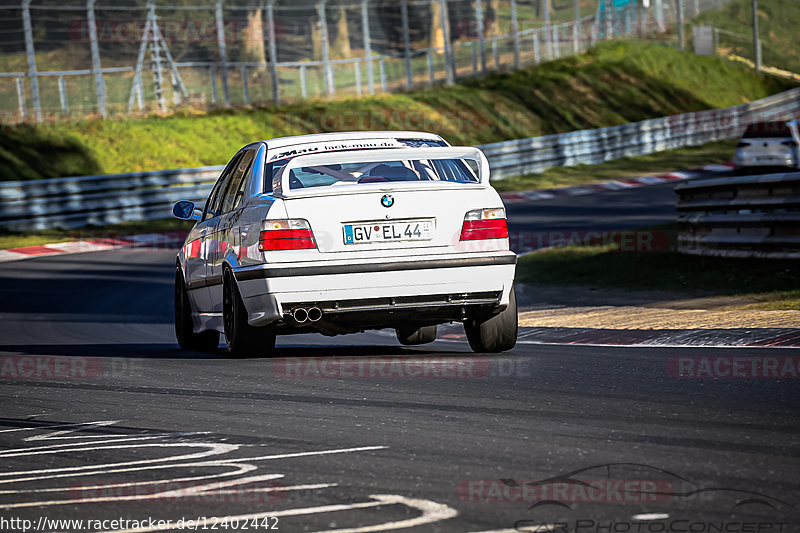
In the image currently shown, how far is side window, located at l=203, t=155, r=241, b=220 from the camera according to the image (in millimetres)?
10539

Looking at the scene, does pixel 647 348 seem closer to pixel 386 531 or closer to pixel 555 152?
pixel 386 531

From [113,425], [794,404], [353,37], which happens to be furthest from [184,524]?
[353,37]

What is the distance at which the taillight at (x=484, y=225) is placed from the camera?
881 cm

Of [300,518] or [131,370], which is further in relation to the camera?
[131,370]

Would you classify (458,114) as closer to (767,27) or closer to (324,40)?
(324,40)

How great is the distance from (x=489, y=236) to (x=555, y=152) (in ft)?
91.0

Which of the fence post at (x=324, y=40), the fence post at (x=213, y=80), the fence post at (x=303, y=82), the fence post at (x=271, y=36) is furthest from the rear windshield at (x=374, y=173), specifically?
the fence post at (x=303, y=82)

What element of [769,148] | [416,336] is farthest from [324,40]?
[416,336]

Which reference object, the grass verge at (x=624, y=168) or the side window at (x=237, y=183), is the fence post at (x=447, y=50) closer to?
the grass verge at (x=624, y=168)

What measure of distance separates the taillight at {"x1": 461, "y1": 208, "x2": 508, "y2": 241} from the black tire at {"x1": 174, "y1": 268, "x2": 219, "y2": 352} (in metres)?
3.05

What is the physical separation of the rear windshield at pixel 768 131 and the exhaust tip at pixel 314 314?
75.3 ft

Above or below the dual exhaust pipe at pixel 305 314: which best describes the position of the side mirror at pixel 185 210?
above

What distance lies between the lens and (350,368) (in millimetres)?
8734

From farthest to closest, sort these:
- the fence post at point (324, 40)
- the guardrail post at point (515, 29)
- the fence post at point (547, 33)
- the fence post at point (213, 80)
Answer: the fence post at point (547, 33), the guardrail post at point (515, 29), the fence post at point (324, 40), the fence post at point (213, 80)
